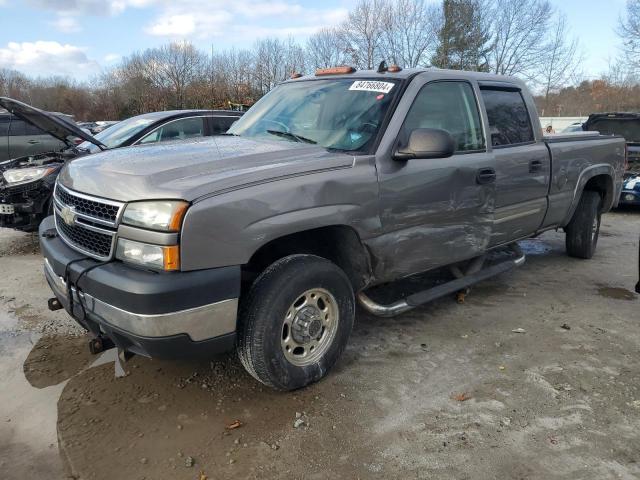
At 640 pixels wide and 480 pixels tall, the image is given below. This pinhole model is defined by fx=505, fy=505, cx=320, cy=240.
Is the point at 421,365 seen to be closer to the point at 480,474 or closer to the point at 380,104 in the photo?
the point at 480,474

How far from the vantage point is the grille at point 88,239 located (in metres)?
2.64

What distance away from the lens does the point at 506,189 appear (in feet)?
13.7

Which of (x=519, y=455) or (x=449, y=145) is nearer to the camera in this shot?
(x=519, y=455)

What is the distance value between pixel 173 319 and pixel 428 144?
1821mm

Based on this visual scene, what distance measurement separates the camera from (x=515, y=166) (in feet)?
13.9

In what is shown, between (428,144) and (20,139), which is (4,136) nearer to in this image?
(20,139)

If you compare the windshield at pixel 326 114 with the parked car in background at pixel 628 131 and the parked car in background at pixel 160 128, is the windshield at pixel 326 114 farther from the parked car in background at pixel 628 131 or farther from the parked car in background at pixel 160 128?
the parked car in background at pixel 628 131

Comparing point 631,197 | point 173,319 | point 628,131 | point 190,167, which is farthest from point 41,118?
point 628,131

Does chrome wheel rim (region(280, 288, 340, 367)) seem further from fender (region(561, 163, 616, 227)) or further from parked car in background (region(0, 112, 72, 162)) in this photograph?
parked car in background (region(0, 112, 72, 162))

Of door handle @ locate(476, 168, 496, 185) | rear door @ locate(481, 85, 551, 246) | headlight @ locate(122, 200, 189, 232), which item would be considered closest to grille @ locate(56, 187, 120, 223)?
headlight @ locate(122, 200, 189, 232)

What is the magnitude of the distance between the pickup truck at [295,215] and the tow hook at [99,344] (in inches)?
0.5

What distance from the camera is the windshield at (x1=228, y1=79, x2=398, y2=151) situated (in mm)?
3373

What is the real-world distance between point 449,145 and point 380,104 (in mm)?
590

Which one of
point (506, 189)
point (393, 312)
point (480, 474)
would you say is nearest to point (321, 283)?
point (393, 312)
